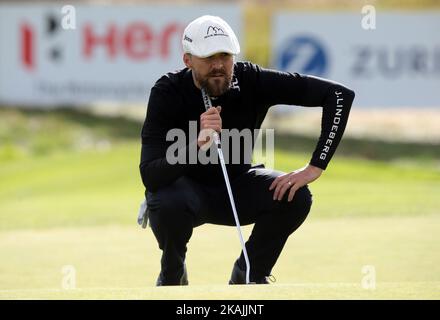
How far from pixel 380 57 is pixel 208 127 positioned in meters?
11.7

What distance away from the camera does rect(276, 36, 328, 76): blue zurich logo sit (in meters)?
16.9

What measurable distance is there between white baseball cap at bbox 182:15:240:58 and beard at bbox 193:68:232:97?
0.48ft

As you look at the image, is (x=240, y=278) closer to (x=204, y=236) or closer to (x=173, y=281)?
(x=173, y=281)

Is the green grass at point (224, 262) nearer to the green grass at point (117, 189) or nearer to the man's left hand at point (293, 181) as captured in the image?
the man's left hand at point (293, 181)

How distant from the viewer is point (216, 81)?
570 centimetres

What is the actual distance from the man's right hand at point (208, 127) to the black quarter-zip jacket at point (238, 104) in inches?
10.2

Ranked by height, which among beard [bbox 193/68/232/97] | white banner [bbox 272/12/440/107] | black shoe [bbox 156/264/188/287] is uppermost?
white banner [bbox 272/12/440/107]

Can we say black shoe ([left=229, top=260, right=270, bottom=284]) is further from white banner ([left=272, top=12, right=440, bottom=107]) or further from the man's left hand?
white banner ([left=272, top=12, right=440, bottom=107])

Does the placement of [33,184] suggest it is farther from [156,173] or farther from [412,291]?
[412,291]

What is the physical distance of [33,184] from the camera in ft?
46.5

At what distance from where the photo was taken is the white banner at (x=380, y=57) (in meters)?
16.7
